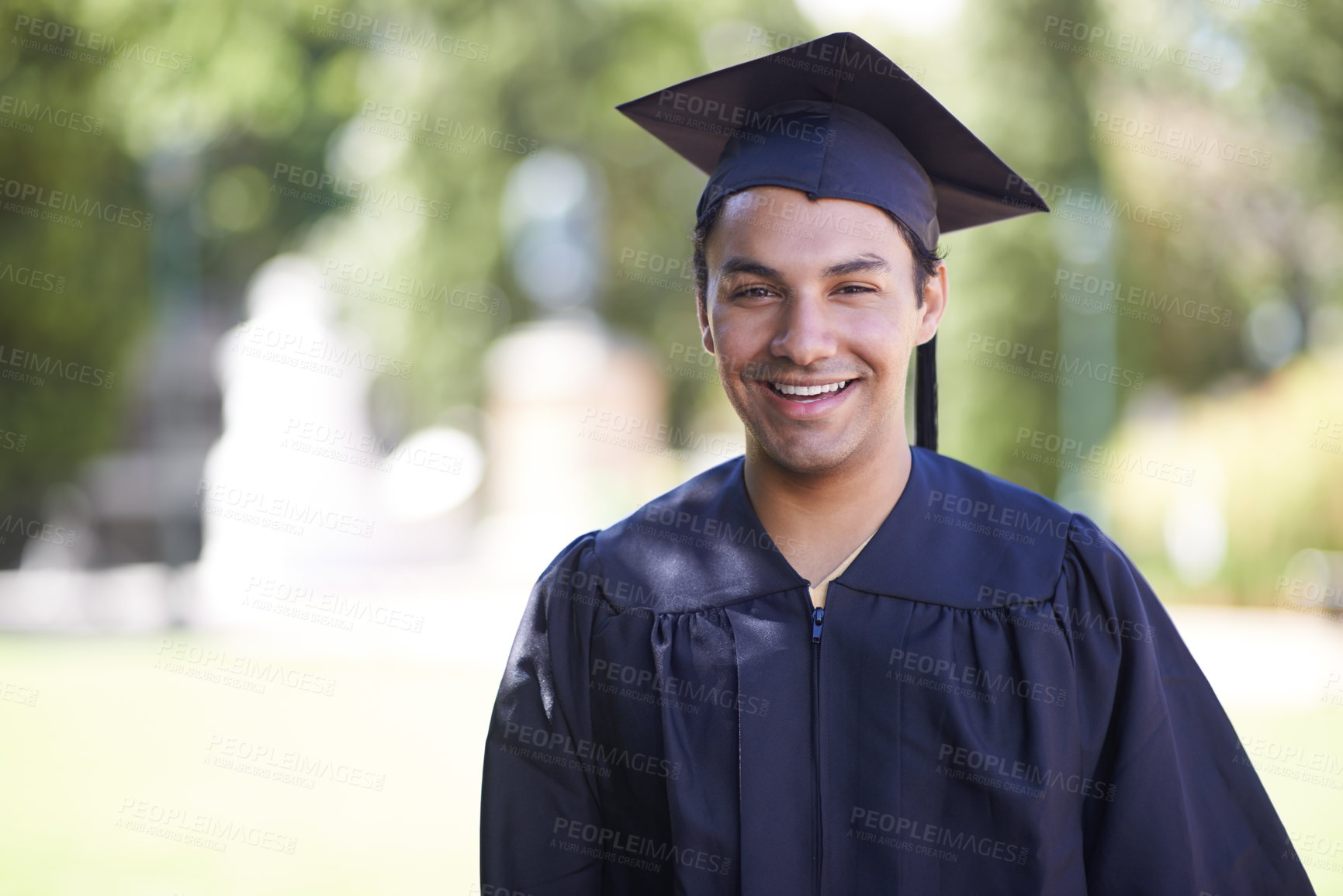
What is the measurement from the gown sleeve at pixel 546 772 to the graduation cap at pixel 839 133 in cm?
Result: 87

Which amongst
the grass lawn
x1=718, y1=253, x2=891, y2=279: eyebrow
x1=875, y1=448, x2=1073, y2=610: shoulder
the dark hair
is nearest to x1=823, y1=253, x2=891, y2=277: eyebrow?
x1=718, y1=253, x2=891, y2=279: eyebrow

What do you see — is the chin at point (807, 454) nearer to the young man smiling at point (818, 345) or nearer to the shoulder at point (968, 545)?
the young man smiling at point (818, 345)

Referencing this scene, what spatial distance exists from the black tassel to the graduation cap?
14cm

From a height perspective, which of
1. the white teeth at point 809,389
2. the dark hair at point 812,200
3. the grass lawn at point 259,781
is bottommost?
the grass lawn at point 259,781

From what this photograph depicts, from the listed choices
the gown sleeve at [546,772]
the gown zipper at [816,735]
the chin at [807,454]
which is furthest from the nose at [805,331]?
the gown sleeve at [546,772]

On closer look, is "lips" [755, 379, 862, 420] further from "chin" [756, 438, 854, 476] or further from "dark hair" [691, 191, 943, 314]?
"dark hair" [691, 191, 943, 314]

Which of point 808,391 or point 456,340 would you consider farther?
point 456,340

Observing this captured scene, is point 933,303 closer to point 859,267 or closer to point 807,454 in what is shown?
point 859,267

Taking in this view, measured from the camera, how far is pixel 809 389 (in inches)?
78.6

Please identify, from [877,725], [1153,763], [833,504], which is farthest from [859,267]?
[1153,763]

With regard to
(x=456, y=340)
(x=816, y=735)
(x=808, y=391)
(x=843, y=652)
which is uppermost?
(x=456, y=340)

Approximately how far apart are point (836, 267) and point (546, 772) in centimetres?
106

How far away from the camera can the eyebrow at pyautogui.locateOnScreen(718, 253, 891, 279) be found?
1.98 metres

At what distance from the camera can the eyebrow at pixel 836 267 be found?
6.49 feet
